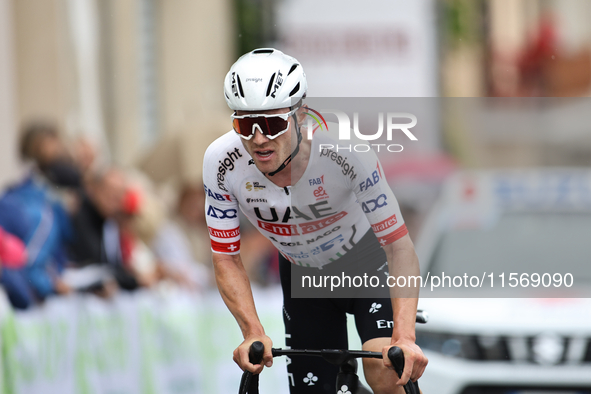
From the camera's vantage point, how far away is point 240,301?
2.49 m

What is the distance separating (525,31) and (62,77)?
1142 cm

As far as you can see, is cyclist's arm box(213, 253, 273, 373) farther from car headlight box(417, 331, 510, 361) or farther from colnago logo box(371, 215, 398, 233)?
car headlight box(417, 331, 510, 361)

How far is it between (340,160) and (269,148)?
0.30 metres

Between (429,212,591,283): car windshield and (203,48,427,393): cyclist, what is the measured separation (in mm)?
300

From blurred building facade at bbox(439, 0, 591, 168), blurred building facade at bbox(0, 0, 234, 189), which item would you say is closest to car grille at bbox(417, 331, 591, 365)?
blurred building facade at bbox(0, 0, 234, 189)

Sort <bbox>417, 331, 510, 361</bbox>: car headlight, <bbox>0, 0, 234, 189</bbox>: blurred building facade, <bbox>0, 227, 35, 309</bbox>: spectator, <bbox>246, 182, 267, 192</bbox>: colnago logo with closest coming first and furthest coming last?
<bbox>246, 182, 267, 192</bbox>: colnago logo < <bbox>417, 331, 510, 361</bbox>: car headlight < <bbox>0, 227, 35, 309</bbox>: spectator < <bbox>0, 0, 234, 189</bbox>: blurred building facade

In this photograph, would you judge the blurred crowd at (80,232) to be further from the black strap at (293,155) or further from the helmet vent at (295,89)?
the helmet vent at (295,89)

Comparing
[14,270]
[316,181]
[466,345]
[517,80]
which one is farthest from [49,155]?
[517,80]

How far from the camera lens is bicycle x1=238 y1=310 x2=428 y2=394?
223cm

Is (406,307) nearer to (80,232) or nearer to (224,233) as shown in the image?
(224,233)

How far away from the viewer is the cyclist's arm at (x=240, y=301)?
2363 millimetres

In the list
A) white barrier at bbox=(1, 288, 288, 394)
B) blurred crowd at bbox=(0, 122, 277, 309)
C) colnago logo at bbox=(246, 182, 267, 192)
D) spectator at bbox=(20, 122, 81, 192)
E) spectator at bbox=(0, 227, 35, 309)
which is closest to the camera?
colnago logo at bbox=(246, 182, 267, 192)

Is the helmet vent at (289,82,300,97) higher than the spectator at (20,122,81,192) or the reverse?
higher

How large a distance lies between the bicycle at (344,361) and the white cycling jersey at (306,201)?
1.05 ft
